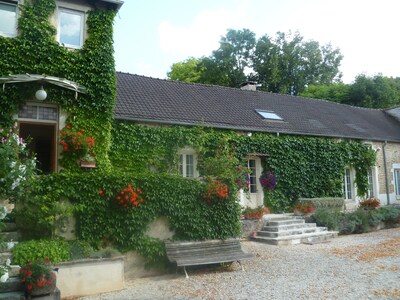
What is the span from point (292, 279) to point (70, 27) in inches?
342

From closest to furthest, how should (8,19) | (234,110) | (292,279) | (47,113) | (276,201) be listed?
1. (292,279)
2. (8,19)
3. (47,113)
4. (276,201)
5. (234,110)

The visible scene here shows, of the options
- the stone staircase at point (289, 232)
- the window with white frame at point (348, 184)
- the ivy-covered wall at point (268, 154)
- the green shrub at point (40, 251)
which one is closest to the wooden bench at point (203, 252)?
the green shrub at point (40, 251)

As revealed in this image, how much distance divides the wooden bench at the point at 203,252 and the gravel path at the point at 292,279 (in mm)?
313

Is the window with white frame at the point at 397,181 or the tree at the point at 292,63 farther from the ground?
the tree at the point at 292,63

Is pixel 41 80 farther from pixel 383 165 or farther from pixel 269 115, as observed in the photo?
pixel 383 165

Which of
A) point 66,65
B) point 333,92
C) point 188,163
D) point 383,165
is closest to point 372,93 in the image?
point 333,92

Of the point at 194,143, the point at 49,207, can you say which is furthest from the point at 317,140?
the point at 49,207

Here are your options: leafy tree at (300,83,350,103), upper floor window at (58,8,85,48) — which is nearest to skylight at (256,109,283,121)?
upper floor window at (58,8,85,48)

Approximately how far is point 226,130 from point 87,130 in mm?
6035

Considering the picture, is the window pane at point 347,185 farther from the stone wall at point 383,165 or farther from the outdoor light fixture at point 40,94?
the outdoor light fixture at point 40,94

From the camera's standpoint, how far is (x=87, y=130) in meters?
9.75

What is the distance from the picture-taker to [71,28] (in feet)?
32.7

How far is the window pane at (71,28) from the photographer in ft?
32.3

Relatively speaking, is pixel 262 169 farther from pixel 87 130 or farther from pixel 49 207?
pixel 49 207
